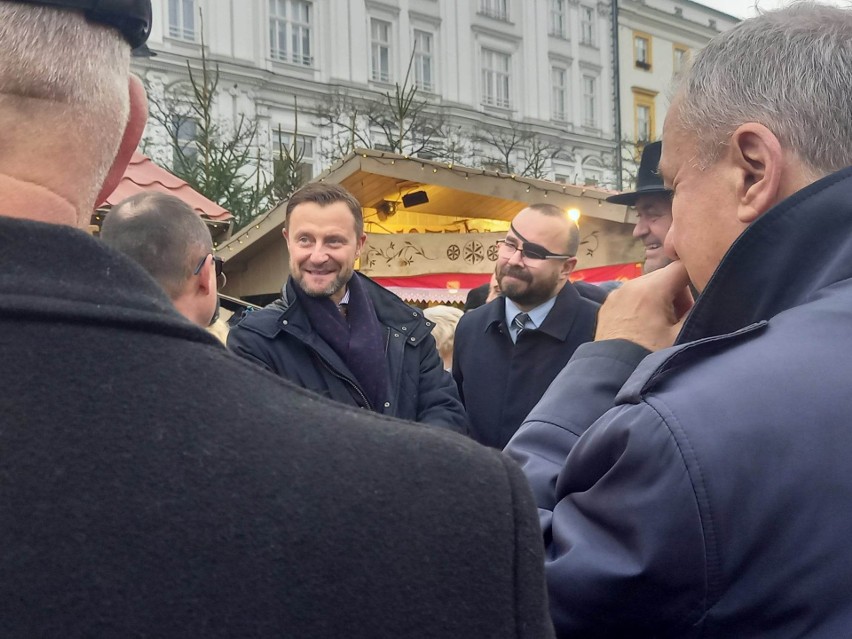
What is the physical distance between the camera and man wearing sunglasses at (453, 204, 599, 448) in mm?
4117

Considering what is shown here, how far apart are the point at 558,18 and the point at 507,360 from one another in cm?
3554

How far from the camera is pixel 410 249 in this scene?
8.80m

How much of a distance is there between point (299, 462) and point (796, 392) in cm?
66

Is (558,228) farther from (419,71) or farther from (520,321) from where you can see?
(419,71)

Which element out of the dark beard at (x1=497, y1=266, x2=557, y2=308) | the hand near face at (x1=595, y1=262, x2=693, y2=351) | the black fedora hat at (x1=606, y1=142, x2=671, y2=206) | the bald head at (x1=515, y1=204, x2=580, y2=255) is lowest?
the hand near face at (x1=595, y1=262, x2=693, y2=351)

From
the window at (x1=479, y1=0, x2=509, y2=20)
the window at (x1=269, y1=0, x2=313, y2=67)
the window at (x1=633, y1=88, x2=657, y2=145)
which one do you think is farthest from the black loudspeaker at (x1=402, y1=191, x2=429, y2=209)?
the window at (x1=633, y1=88, x2=657, y2=145)

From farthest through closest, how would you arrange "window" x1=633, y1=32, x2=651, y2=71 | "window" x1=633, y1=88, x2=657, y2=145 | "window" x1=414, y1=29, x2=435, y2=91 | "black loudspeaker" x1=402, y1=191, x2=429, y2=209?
"window" x1=633, y1=32, x2=651, y2=71
"window" x1=633, y1=88, x2=657, y2=145
"window" x1=414, y1=29, x2=435, y2=91
"black loudspeaker" x1=402, y1=191, x2=429, y2=209

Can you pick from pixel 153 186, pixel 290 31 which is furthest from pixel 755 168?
pixel 290 31

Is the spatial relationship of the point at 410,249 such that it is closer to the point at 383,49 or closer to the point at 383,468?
the point at 383,468

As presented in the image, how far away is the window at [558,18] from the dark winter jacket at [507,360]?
34476 millimetres

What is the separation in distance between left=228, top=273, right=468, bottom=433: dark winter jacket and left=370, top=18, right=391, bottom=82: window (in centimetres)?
2771

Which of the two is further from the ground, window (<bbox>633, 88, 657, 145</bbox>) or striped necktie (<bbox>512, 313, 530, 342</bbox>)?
window (<bbox>633, 88, 657, 145</bbox>)

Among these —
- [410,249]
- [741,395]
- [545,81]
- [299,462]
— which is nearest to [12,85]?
[299,462]

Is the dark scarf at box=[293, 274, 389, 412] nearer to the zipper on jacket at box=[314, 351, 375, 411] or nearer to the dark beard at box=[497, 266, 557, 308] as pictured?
the zipper on jacket at box=[314, 351, 375, 411]
